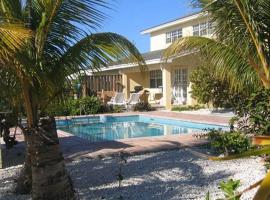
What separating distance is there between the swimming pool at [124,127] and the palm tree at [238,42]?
27.3 ft

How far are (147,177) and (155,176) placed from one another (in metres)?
0.18

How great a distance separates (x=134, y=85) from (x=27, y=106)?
93.4 feet

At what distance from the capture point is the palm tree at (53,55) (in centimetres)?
577

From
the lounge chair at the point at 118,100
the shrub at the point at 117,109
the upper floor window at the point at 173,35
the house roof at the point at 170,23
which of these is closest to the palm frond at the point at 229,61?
the shrub at the point at 117,109

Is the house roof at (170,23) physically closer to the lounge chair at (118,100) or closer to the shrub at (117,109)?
the lounge chair at (118,100)

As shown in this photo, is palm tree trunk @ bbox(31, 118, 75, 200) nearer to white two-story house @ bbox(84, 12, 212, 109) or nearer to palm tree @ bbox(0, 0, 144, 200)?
palm tree @ bbox(0, 0, 144, 200)

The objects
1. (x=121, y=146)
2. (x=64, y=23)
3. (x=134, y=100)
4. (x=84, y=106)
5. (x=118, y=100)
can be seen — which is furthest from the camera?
(x=118, y=100)

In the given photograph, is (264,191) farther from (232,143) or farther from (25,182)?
(232,143)

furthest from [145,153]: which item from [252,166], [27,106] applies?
[27,106]

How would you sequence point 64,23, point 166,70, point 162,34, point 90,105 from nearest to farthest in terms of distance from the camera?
point 64,23
point 90,105
point 166,70
point 162,34

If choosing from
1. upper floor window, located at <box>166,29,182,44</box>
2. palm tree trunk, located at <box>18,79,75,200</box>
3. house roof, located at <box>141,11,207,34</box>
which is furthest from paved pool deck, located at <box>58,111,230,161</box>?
upper floor window, located at <box>166,29,182,44</box>

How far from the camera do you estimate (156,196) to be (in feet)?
22.4

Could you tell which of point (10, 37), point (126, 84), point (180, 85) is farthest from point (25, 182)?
point (126, 84)

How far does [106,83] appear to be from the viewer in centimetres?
3225
